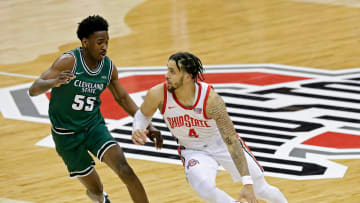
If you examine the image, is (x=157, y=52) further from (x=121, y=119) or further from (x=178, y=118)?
(x=178, y=118)

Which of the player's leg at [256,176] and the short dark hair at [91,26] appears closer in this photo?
the player's leg at [256,176]

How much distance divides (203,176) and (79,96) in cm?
126

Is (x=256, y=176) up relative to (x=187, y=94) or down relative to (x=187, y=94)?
down

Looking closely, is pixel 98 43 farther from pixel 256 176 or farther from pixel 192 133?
pixel 256 176

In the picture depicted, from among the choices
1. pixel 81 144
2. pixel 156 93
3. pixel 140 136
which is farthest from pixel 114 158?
pixel 156 93

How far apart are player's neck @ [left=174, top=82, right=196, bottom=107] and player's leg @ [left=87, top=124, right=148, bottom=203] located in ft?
2.44

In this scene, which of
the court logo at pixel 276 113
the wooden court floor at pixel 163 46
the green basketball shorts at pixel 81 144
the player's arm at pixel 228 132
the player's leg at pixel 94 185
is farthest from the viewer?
the court logo at pixel 276 113

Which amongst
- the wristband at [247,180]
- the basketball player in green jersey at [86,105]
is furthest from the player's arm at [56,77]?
the wristband at [247,180]

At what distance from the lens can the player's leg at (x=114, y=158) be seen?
248 inches

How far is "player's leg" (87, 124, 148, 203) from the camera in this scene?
630 centimetres

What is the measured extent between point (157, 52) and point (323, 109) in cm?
384

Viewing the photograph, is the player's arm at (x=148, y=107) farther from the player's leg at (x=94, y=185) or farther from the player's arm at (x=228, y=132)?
the player's leg at (x=94, y=185)

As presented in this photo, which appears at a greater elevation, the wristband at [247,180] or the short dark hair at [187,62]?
the short dark hair at [187,62]

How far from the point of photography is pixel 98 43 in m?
6.29
